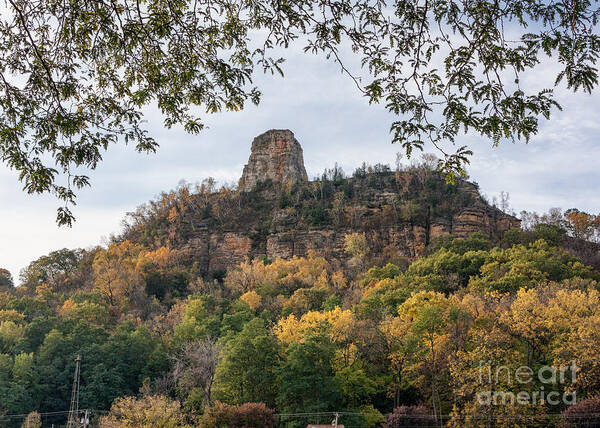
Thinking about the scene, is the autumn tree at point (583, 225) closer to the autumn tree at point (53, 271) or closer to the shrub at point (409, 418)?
the shrub at point (409, 418)

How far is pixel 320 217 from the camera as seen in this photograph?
Result: 68.1 m

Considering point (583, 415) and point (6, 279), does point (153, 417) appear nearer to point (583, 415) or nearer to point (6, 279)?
point (583, 415)

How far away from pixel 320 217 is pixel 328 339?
42853 millimetres

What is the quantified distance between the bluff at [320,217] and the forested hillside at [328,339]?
4.09 ft

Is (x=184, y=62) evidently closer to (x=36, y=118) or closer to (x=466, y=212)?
(x=36, y=118)

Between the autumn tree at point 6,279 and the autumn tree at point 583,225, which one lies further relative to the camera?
the autumn tree at point 6,279

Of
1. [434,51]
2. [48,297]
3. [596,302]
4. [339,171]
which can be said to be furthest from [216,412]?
[339,171]

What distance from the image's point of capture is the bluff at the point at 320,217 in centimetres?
6250

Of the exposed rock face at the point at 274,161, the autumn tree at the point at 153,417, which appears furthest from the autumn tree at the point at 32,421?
the exposed rock face at the point at 274,161

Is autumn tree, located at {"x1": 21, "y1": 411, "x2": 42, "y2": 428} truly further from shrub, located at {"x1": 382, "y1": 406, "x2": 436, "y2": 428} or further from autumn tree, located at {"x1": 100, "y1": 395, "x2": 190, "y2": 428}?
shrub, located at {"x1": 382, "y1": 406, "x2": 436, "y2": 428}

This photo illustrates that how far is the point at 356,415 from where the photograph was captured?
894 inches

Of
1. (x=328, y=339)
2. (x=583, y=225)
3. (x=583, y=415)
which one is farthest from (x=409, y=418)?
(x=583, y=225)

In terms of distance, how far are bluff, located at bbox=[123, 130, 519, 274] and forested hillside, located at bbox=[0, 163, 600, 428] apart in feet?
4.09

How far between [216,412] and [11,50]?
1910 cm
